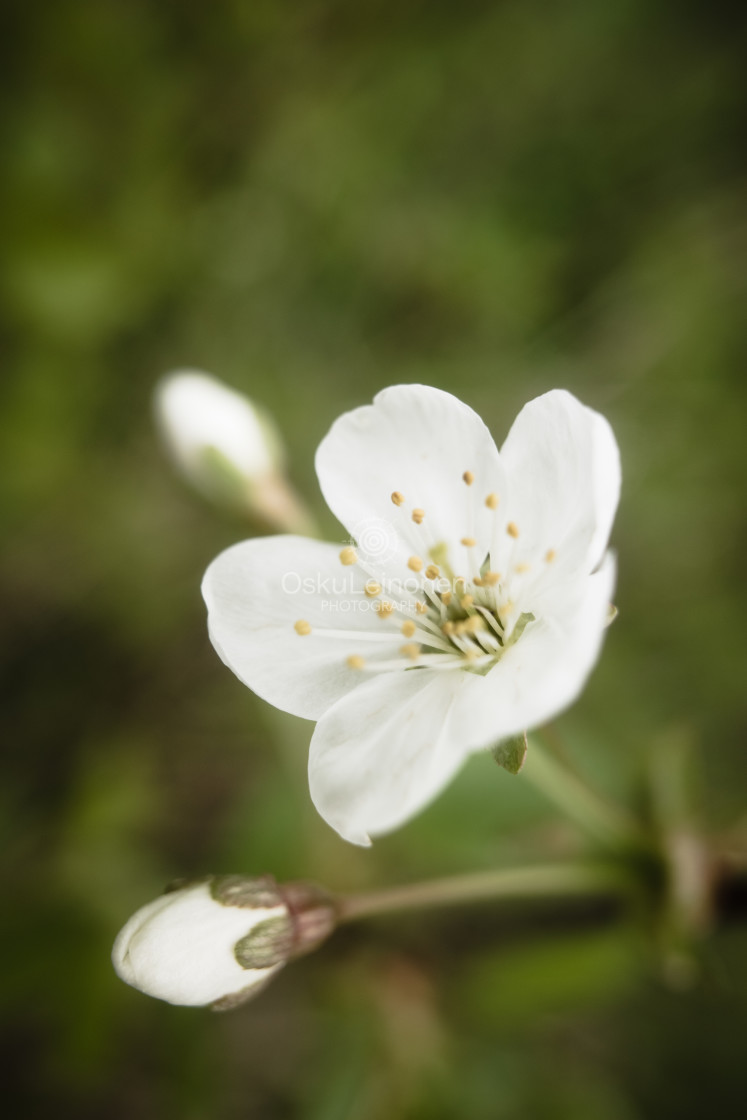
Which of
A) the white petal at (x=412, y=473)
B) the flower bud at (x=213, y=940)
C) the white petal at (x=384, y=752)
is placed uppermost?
the white petal at (x=412, y=473)

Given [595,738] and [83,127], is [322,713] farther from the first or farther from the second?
[83,127]

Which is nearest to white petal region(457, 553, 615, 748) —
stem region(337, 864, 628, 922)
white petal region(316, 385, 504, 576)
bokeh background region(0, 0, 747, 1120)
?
white petal region(316, 385, 504, 576)

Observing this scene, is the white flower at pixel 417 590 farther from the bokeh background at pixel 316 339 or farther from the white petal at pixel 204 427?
the bokeh background at pixel 316 339

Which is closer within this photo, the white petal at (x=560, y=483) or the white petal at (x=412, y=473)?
the white petal at (x=560, y=483)

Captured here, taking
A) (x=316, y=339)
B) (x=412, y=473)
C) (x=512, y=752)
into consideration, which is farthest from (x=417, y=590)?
(x=316, y=339)

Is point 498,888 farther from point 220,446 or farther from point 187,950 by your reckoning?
point 220,446

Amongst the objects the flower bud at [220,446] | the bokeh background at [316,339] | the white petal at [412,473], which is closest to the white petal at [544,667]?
the white petal at [412,473]
